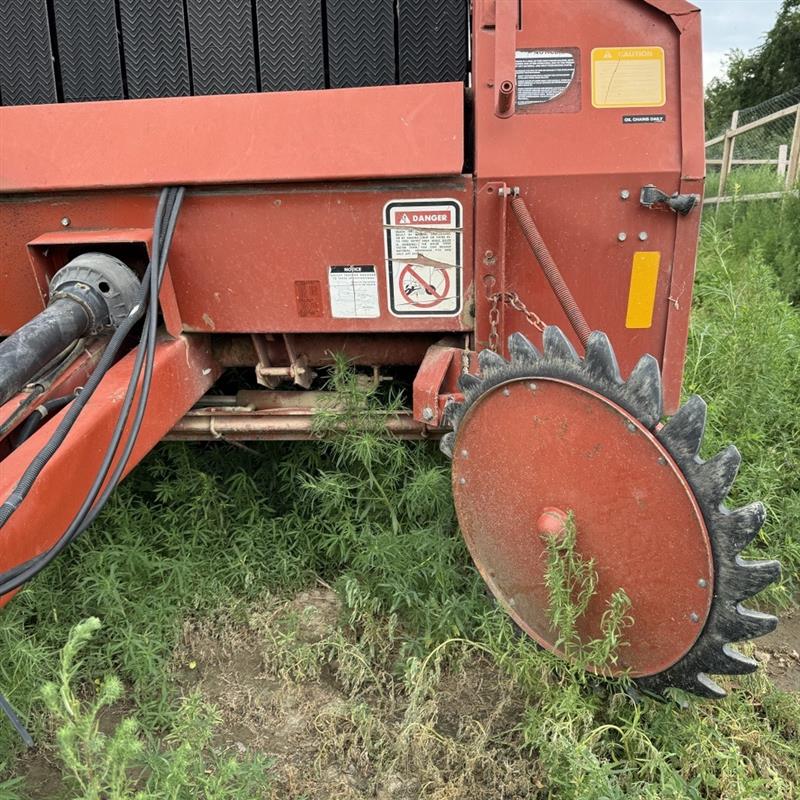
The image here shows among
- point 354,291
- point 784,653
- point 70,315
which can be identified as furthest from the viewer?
point 784,653

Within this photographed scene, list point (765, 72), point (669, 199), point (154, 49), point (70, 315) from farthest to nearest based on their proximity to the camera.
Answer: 1. point (765, 72)
2. point (154, 49)
3. point (669, 199)
4. point (70, 315)

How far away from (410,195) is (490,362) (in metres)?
0.59

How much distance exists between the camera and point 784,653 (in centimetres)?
262

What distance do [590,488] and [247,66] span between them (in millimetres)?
1738

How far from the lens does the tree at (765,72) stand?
2617 centimetres

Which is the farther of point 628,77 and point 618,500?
point 628,77

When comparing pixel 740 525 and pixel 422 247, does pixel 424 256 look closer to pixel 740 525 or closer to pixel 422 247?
pixel 422 247

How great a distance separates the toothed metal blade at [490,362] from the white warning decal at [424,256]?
375 millimetres

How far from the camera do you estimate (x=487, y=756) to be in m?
2.01

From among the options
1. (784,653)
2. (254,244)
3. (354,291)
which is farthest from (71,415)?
(784,653)

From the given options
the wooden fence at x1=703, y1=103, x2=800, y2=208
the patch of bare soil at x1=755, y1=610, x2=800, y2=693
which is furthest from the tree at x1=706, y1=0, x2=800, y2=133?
the patch of bare soil at x1=755, y1=610, x2=800, y2=693

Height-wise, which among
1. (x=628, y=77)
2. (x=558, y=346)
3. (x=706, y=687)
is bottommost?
(x=706, y=687)

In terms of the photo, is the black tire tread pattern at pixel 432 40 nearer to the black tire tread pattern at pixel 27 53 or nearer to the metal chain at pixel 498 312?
the metal chain at pixel 498 312

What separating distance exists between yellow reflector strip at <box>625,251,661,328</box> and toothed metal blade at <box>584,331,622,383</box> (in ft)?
1.94
